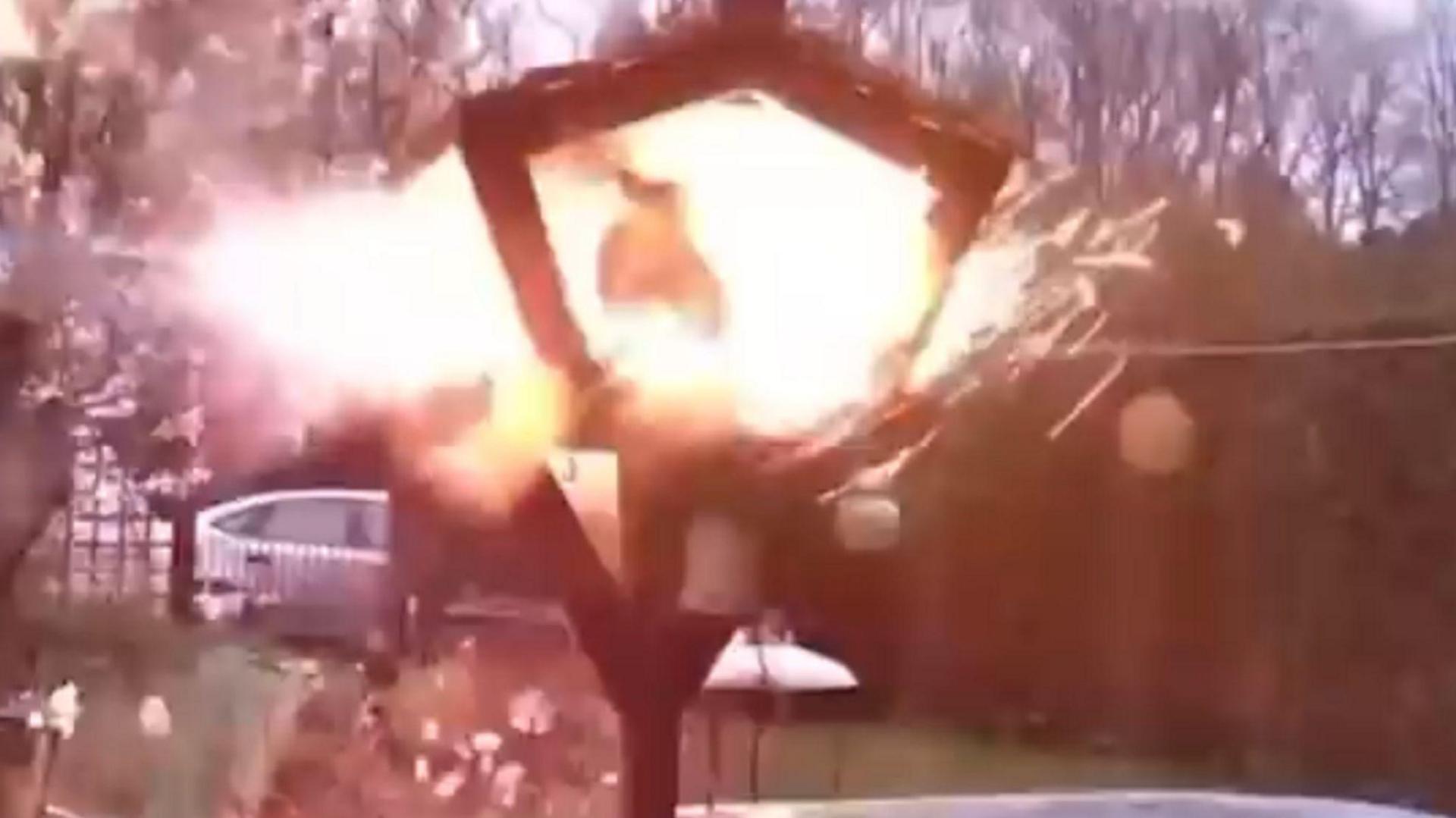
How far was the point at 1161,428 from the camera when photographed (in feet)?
3.22

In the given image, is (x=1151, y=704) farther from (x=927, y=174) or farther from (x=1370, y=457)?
(x=927, y=174)

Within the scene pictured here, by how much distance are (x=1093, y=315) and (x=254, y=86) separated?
46cm

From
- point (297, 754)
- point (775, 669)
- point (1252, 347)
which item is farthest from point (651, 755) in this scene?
point (1252, 347)

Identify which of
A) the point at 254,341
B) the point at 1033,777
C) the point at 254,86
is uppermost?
the point at 254,86

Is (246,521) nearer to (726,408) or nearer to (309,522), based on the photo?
(309,522)

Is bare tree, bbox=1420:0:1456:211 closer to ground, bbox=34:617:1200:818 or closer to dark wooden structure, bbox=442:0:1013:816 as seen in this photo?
dark wooden structure, bbox=442:0:1013:816

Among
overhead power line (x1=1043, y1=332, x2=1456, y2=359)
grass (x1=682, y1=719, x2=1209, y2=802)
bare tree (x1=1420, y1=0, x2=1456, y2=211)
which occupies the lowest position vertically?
grass (x1=682, y1=719, x2=1209, y2=802)

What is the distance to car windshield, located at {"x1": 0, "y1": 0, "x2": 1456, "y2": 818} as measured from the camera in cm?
97

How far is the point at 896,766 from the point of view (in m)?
0.96

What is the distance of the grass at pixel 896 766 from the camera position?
3.13 feet

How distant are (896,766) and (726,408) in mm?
206

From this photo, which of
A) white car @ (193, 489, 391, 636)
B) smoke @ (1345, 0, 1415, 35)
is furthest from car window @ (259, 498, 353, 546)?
smoke @ (1345, 0, 1415, 35)

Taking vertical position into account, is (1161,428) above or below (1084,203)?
below

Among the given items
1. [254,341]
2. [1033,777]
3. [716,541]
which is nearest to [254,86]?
[254,341]
